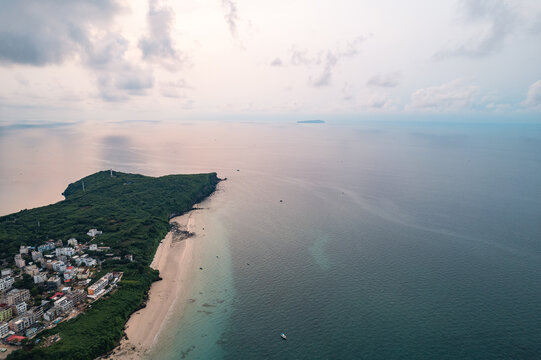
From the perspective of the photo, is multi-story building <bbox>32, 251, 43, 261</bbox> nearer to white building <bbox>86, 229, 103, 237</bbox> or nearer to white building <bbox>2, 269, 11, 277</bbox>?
white building <bbox>2, 269, 11, 277</bbox>

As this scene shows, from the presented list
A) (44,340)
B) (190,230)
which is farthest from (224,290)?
(190,230)

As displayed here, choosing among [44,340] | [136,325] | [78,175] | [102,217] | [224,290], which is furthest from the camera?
[78,175]

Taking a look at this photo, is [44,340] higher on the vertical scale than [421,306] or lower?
lower

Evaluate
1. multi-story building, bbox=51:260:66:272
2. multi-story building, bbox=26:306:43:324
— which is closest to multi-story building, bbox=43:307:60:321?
multi-story building, bbox=26:306:43:324

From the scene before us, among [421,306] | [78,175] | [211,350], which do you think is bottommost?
[78,175]

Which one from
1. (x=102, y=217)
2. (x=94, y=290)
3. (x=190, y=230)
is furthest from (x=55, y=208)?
(x=94, y=290)

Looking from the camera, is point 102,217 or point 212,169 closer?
point 102,217

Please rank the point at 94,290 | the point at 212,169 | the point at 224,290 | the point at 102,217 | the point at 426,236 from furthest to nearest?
the point at 212,169 < the point at 102,217 < the point at 426,236 < the point at 224,290 < the point at 94,290

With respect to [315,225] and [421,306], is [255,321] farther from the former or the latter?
[315,225]
